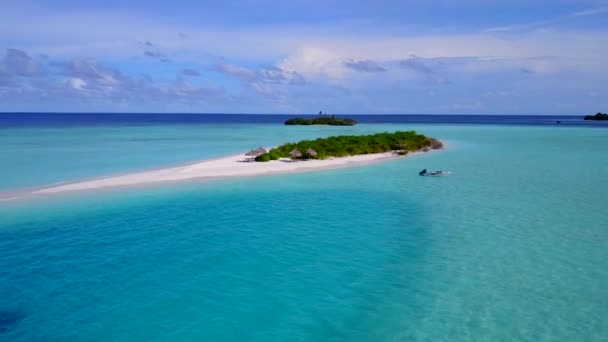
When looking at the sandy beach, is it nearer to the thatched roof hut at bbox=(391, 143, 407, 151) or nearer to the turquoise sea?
the turquoise sea

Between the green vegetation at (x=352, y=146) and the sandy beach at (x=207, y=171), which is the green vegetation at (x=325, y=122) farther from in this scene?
the sandy beach at (x=207, y=171)

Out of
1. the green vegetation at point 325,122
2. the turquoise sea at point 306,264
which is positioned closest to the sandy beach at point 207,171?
the turquoise sea at point 306,264

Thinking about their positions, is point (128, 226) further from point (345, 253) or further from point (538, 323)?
point (538, 323)

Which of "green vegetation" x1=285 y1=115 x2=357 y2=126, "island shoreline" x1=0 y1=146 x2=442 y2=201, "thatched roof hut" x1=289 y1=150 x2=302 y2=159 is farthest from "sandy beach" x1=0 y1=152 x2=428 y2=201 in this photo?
"green vegetation" x1=285 y1=115 x2=357 y2=126

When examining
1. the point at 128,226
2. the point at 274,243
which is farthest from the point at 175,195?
the point at 274,243

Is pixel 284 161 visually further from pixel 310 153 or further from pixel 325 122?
pixel 325 122
